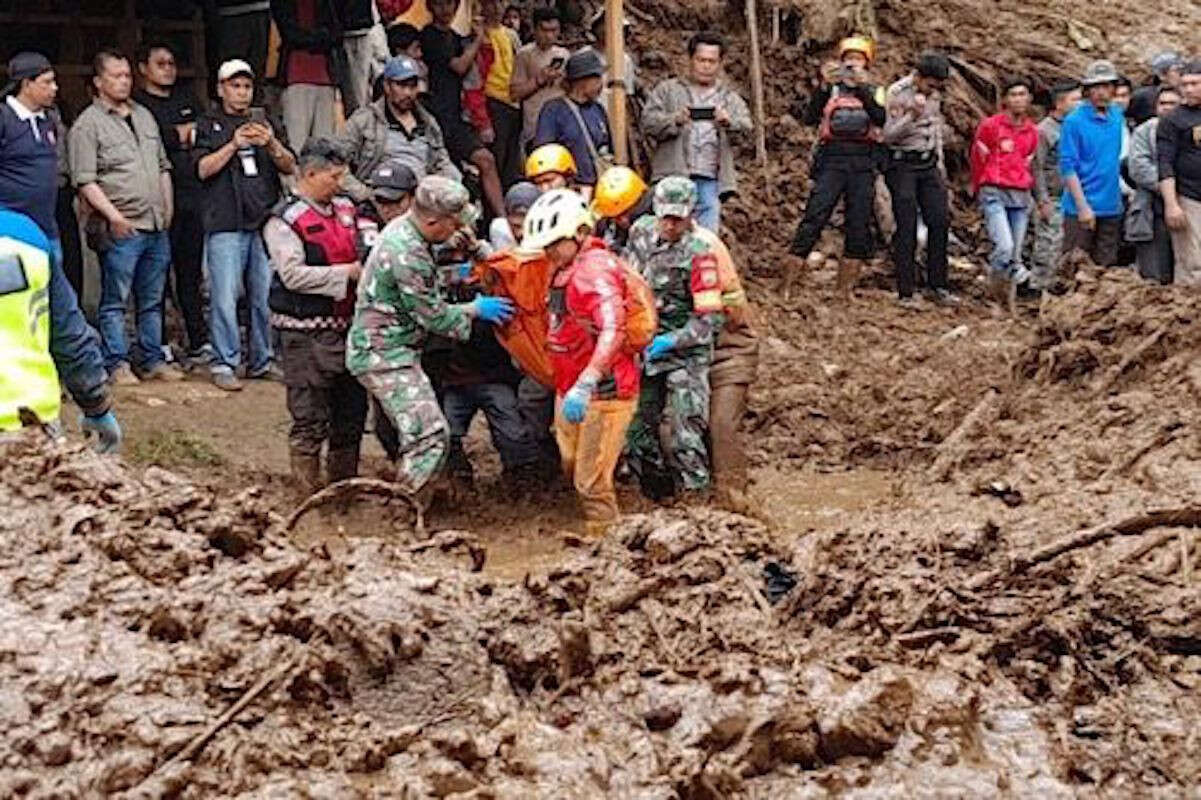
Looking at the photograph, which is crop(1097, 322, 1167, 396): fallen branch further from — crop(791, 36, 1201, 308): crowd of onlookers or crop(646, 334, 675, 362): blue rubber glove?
crop(791, 36, 1201, 308): crowd of onlookers

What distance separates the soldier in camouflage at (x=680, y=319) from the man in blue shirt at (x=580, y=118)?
248 centimetres

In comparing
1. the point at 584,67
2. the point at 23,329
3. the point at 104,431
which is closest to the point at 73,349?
the point at 104,431

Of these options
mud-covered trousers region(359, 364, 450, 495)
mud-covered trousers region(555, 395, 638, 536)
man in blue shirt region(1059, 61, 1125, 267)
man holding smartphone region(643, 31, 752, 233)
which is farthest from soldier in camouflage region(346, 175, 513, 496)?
man in blue shirt region(1059, 61, 1125, 267)

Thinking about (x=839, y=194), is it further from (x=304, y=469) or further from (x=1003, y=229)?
(x=304, y=469)

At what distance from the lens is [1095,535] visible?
5.55 m

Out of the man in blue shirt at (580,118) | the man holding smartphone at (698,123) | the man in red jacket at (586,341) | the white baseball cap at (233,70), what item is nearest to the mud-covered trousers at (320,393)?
the man in red jacket at (586,341)

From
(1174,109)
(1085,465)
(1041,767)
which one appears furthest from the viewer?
(1174,109)

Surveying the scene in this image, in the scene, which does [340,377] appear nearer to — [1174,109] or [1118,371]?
[1118,371]

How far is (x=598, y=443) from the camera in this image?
8.28 metres

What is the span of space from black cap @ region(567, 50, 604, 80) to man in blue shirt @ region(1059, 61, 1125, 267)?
12.8 feet

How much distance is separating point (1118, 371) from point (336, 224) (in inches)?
162

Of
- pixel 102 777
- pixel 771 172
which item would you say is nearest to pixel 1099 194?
pixel 771 172

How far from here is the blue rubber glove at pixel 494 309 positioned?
852 cm

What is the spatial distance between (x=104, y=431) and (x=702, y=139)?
613 centimetres
